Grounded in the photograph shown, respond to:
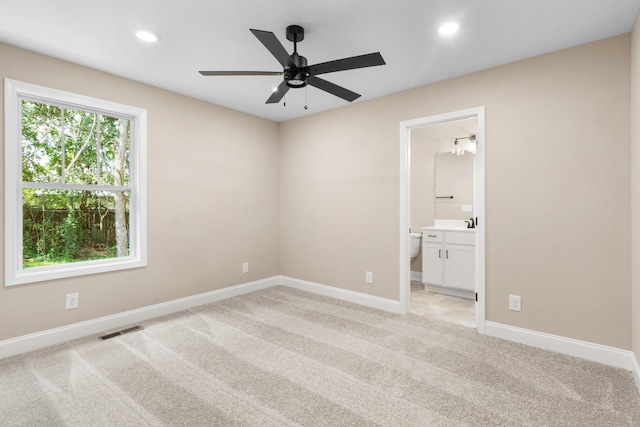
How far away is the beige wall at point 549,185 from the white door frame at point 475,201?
0.06 meters

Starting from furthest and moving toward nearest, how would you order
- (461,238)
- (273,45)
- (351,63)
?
(461,238) < (351,63) < (273,45)

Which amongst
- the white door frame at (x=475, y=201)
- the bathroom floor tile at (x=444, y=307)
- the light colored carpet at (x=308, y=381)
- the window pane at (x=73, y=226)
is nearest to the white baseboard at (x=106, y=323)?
the light colored carpet at (x=308, y=381)

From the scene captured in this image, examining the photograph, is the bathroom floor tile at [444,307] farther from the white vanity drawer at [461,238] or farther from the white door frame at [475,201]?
the white vanity drawer at [461,238]

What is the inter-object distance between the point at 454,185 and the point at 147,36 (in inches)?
175

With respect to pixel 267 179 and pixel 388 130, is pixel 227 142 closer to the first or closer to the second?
pixel 267 179

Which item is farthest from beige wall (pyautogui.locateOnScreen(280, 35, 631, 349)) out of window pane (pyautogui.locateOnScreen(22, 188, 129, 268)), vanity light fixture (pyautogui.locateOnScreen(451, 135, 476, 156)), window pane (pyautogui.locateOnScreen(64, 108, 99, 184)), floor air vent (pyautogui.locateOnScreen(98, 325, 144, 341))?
window pane (pyautogui.locateOnScreen(64, 108, 99, 184))

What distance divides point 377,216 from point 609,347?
2299 millimetres

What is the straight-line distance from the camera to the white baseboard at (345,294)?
3695mm

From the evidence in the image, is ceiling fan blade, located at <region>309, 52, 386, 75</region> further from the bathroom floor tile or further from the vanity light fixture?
the vanity light fixture

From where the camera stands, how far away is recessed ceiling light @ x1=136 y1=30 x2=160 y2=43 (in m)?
2.38

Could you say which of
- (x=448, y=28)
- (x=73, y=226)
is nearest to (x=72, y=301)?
(x=73, y=226)

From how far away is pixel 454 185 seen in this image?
16.5 ft

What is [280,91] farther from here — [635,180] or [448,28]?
[635,180]

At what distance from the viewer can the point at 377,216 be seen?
3.82 metres
